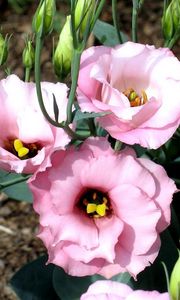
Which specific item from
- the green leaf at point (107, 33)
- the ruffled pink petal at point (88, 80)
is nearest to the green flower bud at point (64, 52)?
the ruffled pink petal at point (88, 80)

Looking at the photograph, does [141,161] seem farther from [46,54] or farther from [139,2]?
[46,54]

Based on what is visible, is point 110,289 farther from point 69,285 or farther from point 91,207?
point 69,285

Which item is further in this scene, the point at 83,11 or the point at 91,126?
the point at 91,126

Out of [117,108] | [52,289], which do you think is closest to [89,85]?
[117,108]

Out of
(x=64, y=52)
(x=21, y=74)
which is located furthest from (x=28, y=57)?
(x=21, y=74)

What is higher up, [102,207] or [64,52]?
[64,52]

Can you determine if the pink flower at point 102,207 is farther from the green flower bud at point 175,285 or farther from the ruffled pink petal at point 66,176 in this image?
the green flower bud at point 175,285
